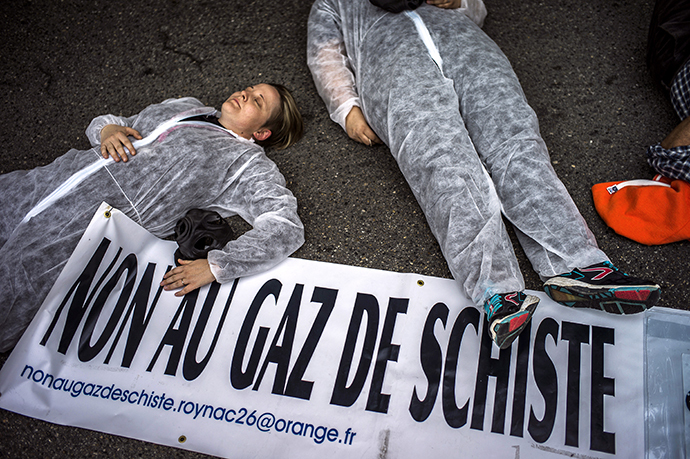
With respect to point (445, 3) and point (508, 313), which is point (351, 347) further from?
point (445, 3)

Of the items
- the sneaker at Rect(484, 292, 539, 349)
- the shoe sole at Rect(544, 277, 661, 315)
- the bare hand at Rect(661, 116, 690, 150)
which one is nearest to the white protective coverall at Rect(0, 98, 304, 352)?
the sneaker at Rect(484, 292, 539, 349)

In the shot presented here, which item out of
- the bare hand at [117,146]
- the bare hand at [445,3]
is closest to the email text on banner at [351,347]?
the bare hand at [117,146]

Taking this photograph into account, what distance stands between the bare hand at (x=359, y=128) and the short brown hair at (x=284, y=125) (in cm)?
19

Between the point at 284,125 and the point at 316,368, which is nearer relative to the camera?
the point at 316,368

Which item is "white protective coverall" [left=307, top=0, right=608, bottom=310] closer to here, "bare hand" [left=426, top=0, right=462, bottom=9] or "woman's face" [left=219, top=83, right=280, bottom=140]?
"bare hand" [left=426, top=0, right=462, bottom=9]

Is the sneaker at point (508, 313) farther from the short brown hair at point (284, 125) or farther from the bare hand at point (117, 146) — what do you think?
the bare hand at point (117, 146)

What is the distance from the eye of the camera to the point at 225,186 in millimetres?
1418

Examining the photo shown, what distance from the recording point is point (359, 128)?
1.50 metres

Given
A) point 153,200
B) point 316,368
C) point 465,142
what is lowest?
point 316,368

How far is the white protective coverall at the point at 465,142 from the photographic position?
1.16 meters

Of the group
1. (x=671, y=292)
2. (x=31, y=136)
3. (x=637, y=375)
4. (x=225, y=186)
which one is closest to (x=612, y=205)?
(x=671, y=292)

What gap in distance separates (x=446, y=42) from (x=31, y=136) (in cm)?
152

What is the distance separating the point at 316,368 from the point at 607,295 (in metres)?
0.75

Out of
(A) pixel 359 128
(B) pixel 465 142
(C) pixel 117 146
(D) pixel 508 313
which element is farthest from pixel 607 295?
(C) pixel 117 146
